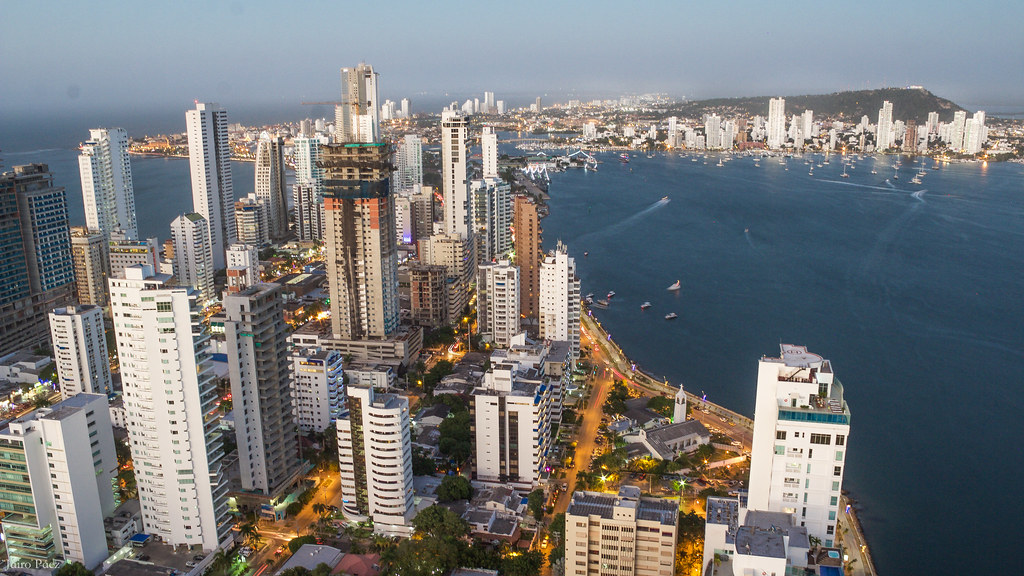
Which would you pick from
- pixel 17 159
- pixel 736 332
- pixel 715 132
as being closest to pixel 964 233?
pixel 736 332

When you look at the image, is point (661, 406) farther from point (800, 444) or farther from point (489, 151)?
point (489, 151)

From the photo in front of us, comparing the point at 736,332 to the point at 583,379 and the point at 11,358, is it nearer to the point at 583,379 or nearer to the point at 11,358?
the point at 583,379

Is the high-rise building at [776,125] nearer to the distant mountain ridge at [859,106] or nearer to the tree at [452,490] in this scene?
the distant mountain ridge at [859,106]

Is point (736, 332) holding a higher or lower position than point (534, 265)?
lower

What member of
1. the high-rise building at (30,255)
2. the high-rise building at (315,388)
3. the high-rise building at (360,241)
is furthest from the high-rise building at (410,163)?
the high-rise building at (315,388)

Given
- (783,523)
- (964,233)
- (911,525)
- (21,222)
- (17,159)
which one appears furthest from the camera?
(17,159)

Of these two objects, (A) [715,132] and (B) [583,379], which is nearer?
(B) [583,379]

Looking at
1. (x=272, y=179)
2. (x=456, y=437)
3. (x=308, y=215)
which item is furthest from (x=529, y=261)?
(x=272, y=179)

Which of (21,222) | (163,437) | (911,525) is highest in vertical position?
(21,222)
